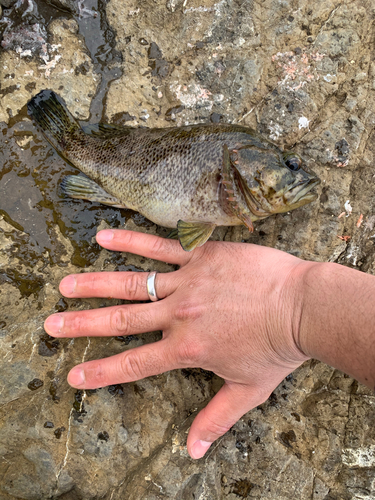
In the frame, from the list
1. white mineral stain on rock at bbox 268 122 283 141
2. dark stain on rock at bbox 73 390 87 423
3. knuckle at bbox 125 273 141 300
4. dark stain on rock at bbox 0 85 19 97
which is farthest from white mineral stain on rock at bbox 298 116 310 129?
dark stain on rock at bbox 73 390 87 423

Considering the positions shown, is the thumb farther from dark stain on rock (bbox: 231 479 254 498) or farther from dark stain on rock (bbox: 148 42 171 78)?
dark stain on rock (bbox: 148 42 171 78)

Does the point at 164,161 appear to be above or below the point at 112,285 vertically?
above

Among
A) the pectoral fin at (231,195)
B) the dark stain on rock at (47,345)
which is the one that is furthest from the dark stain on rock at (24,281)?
the pectoral fin at (231,195)

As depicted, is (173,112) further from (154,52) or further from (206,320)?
(206,320)

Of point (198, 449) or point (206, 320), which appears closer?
point (206, 320)

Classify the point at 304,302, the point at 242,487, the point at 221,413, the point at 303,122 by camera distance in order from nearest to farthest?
the point at 304,302 → the point at 221,413 → the point at 242,487 → the point at 303,122

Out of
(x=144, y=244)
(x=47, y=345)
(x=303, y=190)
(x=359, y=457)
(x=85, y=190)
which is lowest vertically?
(x=359, y=457)

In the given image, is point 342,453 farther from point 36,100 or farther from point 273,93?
point 36,100

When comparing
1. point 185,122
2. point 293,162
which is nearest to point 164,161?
point 185,122
